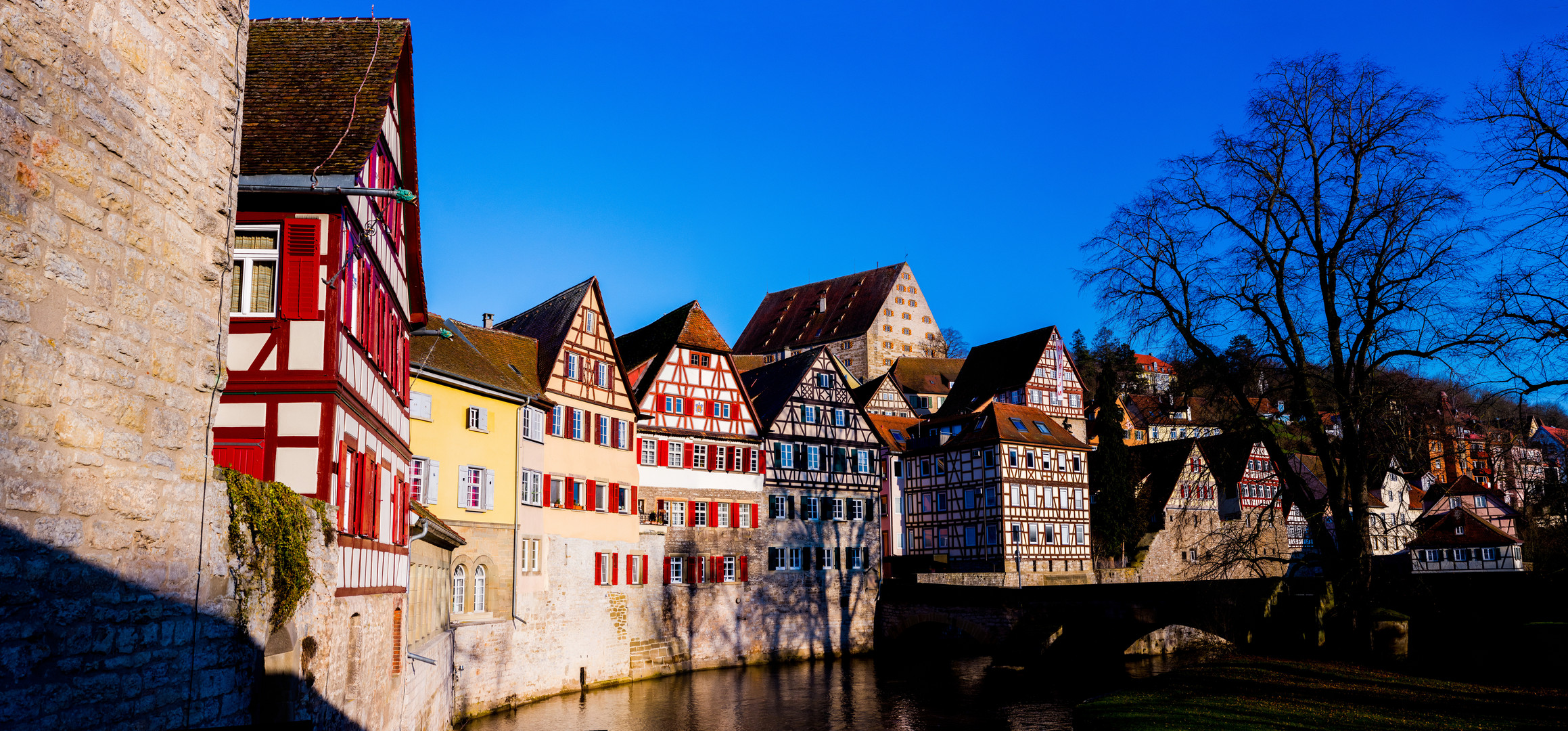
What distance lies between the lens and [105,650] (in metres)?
5.45

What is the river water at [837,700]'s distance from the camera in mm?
25312

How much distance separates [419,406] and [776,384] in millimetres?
21876

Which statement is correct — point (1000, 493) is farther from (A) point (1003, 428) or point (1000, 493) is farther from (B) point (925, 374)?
(B) point (925, 374)

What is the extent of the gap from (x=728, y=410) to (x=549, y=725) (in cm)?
1609

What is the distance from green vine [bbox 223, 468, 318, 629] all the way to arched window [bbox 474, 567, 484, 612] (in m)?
16.7

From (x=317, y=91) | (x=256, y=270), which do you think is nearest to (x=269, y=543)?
(x=256, y=270)

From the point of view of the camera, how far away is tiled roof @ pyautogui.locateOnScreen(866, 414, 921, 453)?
51906 millimetres

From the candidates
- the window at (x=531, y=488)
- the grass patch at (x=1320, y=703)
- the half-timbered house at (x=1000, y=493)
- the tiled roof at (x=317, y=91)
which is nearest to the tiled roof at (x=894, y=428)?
the half-timbered house at (x=1000, y=493)

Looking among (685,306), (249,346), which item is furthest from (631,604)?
(249,346)

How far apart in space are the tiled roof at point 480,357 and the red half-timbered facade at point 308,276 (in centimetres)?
990

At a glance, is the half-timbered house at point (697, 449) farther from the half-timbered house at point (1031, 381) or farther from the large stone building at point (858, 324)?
the large stone building at point (858, 324)

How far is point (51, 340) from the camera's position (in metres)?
5.11

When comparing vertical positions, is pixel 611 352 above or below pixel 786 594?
above

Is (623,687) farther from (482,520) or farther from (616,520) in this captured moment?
(482,520)
